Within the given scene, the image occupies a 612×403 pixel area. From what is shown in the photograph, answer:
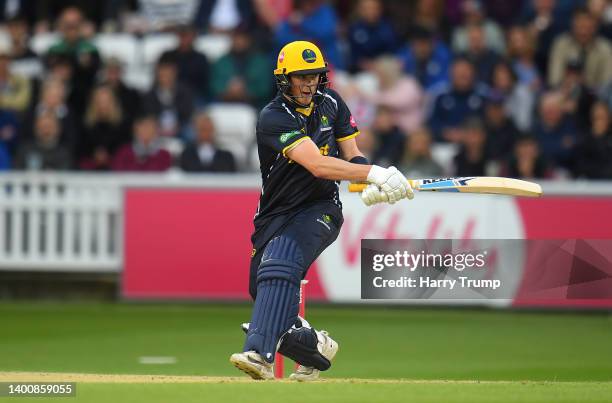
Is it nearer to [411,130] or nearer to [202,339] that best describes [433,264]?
[202,339]

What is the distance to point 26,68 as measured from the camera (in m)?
19.8

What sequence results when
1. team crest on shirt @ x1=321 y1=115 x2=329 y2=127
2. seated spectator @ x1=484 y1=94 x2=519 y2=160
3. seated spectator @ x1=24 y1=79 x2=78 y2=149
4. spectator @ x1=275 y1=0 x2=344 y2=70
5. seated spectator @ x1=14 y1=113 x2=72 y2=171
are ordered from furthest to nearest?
spectator @ x1=275 y1=0 x2=344 y2=70 < seated spectator @ x1=24 y1=79 x2=78 y2=149 < seated spectator @ x1=14 y1=113 x2=72 y2=171 < seated spectator @ x1=484 y1=94 x2=519 y2=160 < team crest on shirt @ x1=321 y1=115 x2=329 y2=127

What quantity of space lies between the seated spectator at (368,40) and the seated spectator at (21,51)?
457 cm

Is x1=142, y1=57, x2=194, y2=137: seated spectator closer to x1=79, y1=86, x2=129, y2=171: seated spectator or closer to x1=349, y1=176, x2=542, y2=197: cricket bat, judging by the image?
x1=79, y1=86, x2=129, y2=171: seated spectator

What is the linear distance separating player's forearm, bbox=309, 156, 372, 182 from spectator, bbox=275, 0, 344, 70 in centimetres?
949

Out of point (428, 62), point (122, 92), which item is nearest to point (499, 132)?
point (428, 62)

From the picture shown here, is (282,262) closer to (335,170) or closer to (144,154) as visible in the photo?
(335,170)

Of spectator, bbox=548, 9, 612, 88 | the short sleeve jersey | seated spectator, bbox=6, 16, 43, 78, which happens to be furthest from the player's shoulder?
seated spectator, bbox=6, 16, 43, 78

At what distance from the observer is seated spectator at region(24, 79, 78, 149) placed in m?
17.5

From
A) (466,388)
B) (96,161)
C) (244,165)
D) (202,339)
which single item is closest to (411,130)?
(244,165)

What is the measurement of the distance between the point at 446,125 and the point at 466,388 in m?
9.85

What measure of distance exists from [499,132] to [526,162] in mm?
912

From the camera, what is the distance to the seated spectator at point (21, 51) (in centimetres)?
1980

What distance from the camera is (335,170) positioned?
9008 mm
